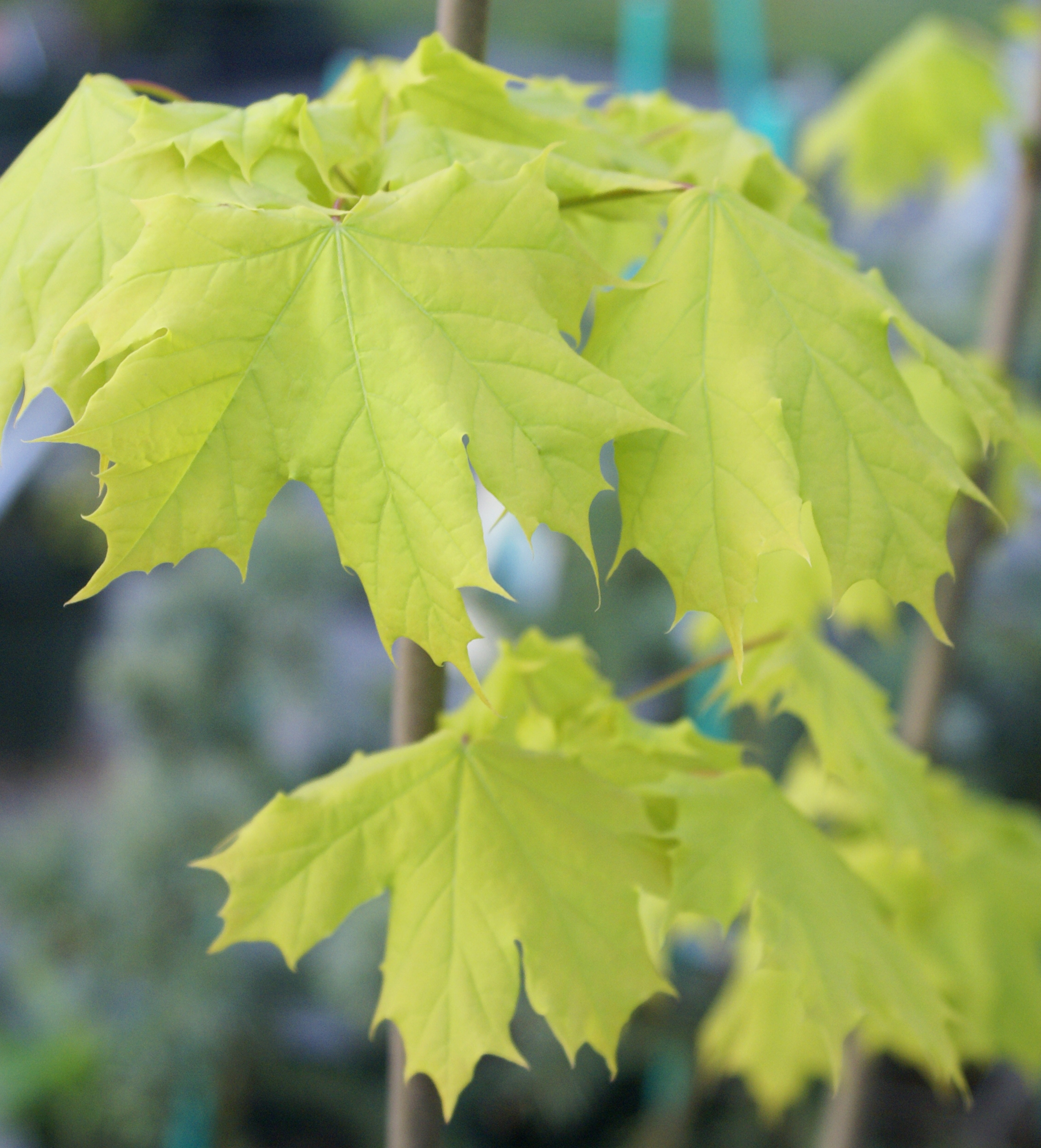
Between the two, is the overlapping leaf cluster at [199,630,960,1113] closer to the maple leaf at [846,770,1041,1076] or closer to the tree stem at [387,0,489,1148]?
the tree stem at [387,0,489,1148]

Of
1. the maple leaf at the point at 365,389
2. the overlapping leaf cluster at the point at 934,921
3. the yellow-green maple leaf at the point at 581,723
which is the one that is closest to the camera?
the maple leaf at the point at 365,389

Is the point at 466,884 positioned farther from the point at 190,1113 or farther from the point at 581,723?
the point at 190,1113

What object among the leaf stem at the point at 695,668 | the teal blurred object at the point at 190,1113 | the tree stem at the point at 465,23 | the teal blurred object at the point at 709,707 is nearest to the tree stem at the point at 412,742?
the leaf stem at the point at 695,668

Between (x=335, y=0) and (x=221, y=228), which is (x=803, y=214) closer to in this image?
(x=221, y=228)

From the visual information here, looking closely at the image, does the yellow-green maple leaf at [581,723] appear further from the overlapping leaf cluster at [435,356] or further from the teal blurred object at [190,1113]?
the teal blurred object at [190,1113]

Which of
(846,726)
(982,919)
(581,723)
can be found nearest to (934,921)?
(982,919)
